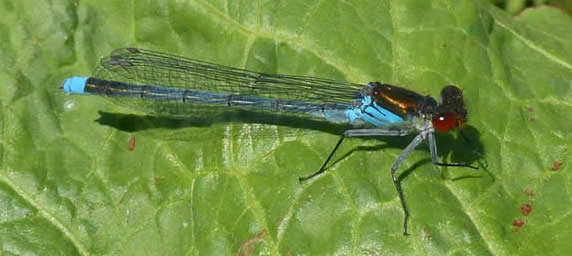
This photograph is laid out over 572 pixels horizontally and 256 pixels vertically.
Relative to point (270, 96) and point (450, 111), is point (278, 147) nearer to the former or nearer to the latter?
point (270, 96)

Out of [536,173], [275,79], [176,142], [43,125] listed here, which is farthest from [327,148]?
[43,125]

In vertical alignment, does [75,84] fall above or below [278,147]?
above

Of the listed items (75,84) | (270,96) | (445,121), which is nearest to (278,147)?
(270,96)

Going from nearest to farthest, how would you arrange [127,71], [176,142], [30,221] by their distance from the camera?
[30,221] < [176,142] < [127,71]

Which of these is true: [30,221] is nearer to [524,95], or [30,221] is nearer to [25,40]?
[25,40]

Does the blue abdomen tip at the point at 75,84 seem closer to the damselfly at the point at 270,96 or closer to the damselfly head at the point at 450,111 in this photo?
the damselfly at the point at 270,96

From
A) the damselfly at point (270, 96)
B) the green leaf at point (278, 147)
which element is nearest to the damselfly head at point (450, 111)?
the damselfly at point (270, 96)

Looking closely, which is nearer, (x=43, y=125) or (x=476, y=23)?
(x=43, y=125)
